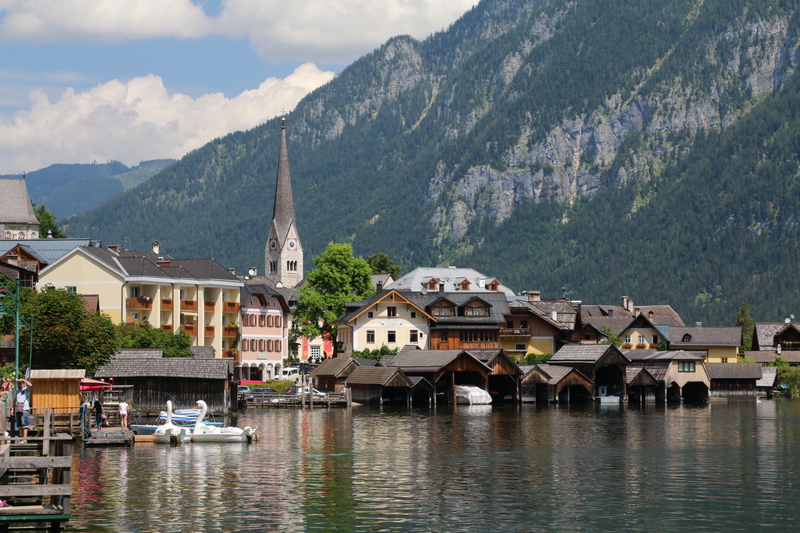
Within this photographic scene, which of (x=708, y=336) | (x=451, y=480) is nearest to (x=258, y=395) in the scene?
(x=451, y=480)

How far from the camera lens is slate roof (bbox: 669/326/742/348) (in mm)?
158625

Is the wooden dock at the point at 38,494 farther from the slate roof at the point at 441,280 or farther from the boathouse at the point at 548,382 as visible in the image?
the slate roof at the point at 441,280

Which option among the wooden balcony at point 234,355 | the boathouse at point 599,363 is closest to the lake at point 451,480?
the boathouse at point 599,363

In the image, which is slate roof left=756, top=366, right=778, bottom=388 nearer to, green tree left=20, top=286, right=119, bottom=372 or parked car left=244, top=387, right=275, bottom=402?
parked car left=244, top=387, right=275, bottom=402

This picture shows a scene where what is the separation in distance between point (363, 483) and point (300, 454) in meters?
13.4

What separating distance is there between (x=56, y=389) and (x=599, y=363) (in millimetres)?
71588

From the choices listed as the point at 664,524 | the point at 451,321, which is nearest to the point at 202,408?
the point at 664,524

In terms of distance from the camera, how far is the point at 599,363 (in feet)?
412

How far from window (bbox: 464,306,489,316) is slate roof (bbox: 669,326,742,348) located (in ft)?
→ 112

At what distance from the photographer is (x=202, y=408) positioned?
75.2 meters

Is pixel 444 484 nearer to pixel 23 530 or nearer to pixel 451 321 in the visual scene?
pixel 23 530

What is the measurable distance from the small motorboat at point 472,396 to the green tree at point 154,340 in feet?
87.9

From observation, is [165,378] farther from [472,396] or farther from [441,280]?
[441,280]

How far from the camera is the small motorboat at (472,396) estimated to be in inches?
4660
